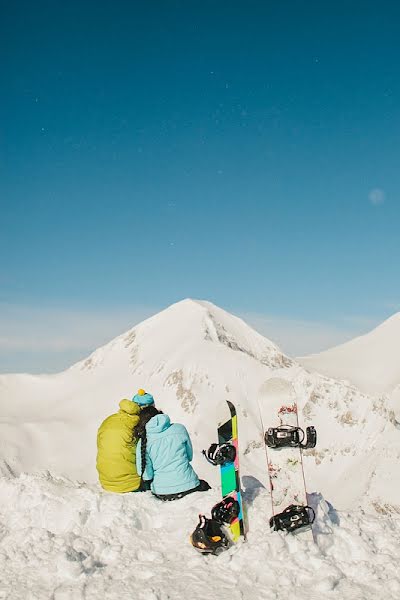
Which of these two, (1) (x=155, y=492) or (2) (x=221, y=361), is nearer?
(1) (x=155, y=492)

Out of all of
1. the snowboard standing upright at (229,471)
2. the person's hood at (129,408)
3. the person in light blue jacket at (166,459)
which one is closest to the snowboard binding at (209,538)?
the snowboard standing upright at (229,471)

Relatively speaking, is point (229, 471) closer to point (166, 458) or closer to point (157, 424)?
point (166, 458)

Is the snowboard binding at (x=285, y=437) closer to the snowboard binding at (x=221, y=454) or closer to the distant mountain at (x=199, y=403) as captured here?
the snowboard binding at (x=221, y=454)

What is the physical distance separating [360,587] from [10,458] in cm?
5026

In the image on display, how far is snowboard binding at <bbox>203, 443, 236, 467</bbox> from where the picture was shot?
7398 mm

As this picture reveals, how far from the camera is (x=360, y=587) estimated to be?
5.85 m

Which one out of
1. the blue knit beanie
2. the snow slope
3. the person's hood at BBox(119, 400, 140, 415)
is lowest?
the person's hood at BBox(119, 400, 140, 415)

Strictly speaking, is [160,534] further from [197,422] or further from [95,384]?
[95,384]

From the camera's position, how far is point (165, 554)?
263 inches

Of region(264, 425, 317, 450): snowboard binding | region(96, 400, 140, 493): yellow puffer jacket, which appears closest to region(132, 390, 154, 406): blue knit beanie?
region(96, 400, 140, 493): yellow puffer jacket

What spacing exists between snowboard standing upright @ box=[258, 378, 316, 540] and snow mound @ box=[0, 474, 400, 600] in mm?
342

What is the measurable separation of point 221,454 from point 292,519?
1398mm

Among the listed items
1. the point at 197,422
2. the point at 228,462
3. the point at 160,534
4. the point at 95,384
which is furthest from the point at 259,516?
the point at 95,384

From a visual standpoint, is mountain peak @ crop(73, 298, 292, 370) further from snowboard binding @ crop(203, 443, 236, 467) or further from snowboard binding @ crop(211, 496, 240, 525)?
snowboard binding @ crop(211, 496, 240, 525)
